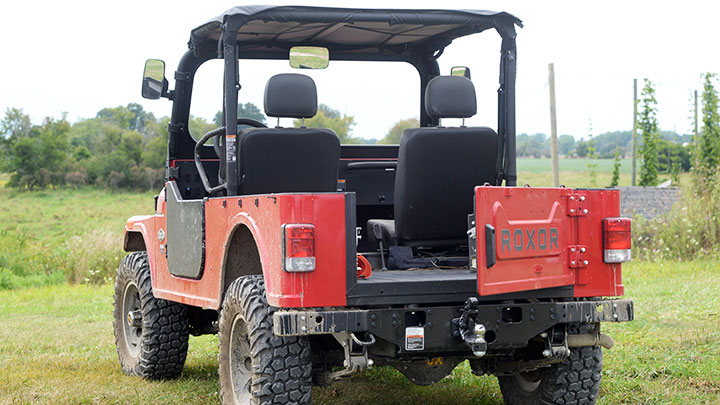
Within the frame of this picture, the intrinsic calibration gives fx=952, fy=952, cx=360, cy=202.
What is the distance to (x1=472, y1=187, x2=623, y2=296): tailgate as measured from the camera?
4.43m

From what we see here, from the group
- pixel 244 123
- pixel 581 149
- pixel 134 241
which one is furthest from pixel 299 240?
pixel 581 149

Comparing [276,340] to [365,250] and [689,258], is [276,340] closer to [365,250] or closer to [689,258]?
[365,250]

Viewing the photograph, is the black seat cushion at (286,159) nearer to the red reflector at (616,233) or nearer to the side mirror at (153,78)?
the side mirror at (153,78)

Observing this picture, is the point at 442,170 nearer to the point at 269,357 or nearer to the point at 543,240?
the point at 543,240

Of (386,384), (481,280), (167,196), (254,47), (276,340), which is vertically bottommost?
(386,384)

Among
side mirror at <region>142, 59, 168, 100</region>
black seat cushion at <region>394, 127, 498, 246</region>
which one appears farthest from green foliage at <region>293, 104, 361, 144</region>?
black seat cushion at <region>394, 127, 498, 246</region>

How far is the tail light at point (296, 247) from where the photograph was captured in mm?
4246

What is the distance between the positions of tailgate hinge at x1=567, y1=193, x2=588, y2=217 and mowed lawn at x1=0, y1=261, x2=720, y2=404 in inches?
62.3

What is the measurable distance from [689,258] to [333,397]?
351 inches

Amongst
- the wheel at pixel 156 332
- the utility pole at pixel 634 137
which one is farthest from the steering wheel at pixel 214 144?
the utility pole at pixel 634 137

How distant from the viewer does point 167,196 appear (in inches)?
242

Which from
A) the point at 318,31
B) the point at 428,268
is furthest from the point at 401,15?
the point at 428,268

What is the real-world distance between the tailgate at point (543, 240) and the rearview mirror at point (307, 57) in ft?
7.72

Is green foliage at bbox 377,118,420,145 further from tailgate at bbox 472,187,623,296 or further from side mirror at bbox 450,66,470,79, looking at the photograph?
tailgate at bbox 472,187,623,296
